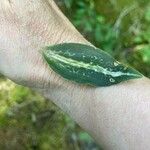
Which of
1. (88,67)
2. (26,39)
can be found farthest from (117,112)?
(26,39)

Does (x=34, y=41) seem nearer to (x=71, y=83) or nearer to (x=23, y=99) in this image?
(x=71, y=83)

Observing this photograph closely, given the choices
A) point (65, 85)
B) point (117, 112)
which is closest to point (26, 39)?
point (65, 85)

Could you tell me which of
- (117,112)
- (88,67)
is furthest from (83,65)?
(117,112)

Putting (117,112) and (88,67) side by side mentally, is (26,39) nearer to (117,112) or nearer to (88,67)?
(88,67)

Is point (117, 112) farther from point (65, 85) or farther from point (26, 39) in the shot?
point (26, 39)

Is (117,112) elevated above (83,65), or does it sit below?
below

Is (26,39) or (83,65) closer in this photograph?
(83,65)
